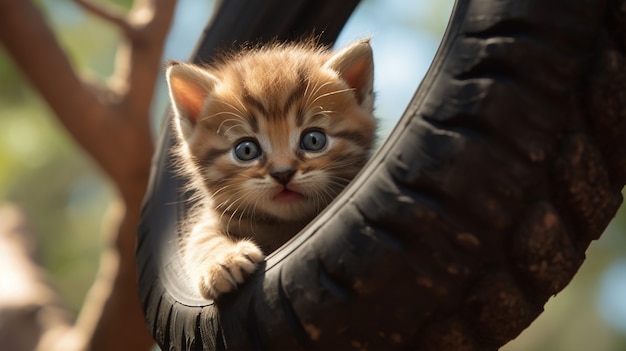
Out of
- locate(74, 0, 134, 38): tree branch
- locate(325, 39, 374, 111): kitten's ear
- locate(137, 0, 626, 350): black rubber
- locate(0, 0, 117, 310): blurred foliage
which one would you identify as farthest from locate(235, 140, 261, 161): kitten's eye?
locate(0, 0, 117, 310): blurred foliage

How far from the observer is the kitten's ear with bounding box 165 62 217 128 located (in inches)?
73.6

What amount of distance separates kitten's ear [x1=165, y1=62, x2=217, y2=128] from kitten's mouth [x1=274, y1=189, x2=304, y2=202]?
1.21 feet

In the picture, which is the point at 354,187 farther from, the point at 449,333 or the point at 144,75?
the point at 144,75

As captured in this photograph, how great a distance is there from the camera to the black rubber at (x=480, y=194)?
1062 millimetres

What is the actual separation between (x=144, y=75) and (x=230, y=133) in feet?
5.47

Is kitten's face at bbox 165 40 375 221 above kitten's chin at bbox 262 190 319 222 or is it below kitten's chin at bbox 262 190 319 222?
above

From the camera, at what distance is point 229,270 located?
1399 mm

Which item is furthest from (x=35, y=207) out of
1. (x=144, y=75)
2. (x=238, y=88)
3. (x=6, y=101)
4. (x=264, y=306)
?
(x=264, y=306)

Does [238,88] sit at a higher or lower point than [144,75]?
higher

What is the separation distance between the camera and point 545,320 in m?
4.52

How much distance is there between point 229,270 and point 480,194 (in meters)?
0.52

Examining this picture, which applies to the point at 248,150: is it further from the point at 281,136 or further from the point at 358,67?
the point at 358,67

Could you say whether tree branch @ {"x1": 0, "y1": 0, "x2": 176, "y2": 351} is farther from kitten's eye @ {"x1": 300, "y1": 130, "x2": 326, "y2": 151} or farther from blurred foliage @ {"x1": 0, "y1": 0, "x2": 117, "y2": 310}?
blurred foliage @ {"x1": 0, "y1": 0, "x2": 117, "y2": 310}

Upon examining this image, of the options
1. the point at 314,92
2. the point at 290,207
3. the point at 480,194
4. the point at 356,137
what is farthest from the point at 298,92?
the point at 480,194
